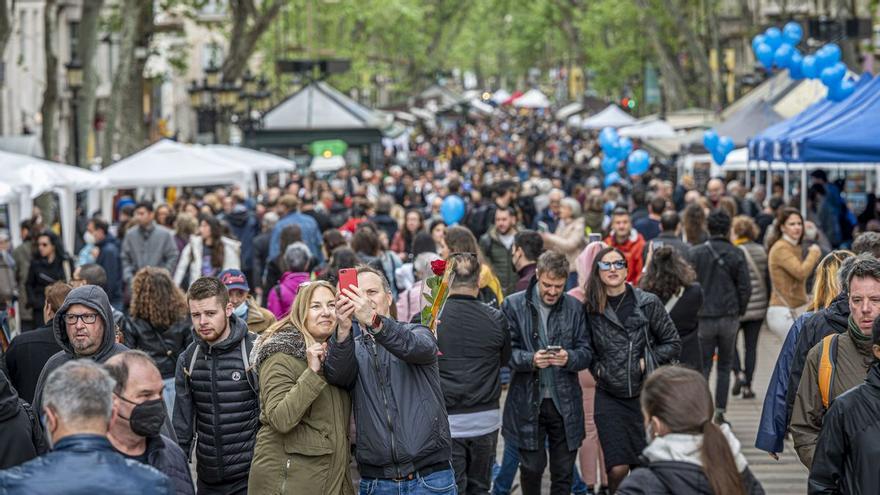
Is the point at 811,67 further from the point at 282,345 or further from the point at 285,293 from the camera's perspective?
the point at 282,345

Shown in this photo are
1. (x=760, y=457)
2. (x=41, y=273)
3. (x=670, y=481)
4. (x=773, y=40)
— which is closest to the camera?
(x=670, y=481)

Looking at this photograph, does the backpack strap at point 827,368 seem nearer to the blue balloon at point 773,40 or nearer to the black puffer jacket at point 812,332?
the black puffer jacket at point 812,332

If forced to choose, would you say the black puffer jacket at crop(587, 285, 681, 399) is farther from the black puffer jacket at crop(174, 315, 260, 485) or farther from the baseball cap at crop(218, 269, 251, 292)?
the black puffer jacket at crop(174, 315, 260, 485)

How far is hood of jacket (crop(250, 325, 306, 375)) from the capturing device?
6355mm

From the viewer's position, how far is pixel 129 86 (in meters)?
31.0

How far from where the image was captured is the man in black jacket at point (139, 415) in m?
4.98

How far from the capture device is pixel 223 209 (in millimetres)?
21703

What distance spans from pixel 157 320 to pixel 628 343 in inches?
107

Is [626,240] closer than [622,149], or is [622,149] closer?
[626,240]

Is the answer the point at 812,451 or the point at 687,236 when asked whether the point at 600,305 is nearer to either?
the point at 812,451

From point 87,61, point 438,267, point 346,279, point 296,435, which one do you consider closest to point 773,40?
point 87,61

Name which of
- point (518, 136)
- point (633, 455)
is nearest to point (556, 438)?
point (633, 455)

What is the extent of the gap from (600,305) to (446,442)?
7.60ft

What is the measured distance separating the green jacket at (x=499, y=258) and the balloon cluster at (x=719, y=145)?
10.2 metres
